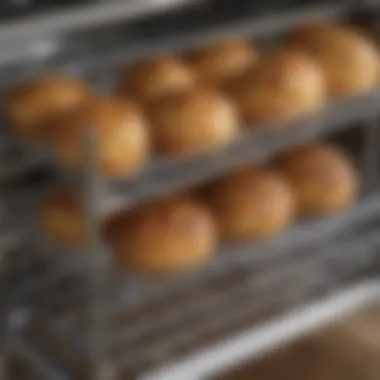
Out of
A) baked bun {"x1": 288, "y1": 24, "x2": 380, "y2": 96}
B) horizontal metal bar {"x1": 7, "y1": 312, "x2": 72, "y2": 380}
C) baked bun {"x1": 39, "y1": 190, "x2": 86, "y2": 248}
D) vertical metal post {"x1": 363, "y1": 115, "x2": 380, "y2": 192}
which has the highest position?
baked bun {"x1": 288, "y1": 24, "x2": 380, "y2": 96}

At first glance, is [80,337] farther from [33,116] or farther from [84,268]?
[33,116]

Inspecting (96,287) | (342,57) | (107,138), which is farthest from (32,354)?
(342,57)

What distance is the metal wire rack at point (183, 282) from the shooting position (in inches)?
33.5

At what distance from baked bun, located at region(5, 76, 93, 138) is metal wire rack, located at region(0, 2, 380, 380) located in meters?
0.02

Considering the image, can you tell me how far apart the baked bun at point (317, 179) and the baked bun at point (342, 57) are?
70 mm

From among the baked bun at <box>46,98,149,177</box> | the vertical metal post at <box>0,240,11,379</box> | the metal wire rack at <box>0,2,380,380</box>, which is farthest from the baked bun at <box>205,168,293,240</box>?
the vertical metal post at <box>0,240,11,379</box>

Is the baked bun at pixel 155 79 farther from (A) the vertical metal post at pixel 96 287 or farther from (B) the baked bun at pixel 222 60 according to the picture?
(A) the vertical metal post at pixel 96 287

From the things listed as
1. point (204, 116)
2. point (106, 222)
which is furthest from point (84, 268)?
point (204, 116)

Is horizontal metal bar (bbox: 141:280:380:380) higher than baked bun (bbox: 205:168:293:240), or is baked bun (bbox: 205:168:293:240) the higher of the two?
baked bun (bbox: 205:168:293:240)

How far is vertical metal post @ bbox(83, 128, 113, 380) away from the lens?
780 millimetres

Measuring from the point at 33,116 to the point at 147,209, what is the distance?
5.2 inches

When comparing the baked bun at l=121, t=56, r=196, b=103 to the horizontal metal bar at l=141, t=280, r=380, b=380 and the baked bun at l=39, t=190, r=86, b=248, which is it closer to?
the baked bun at l=39, t=190, r=86, b=248

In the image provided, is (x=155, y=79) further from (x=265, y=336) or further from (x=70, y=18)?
(x=265, y=336)

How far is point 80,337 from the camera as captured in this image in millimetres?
872
